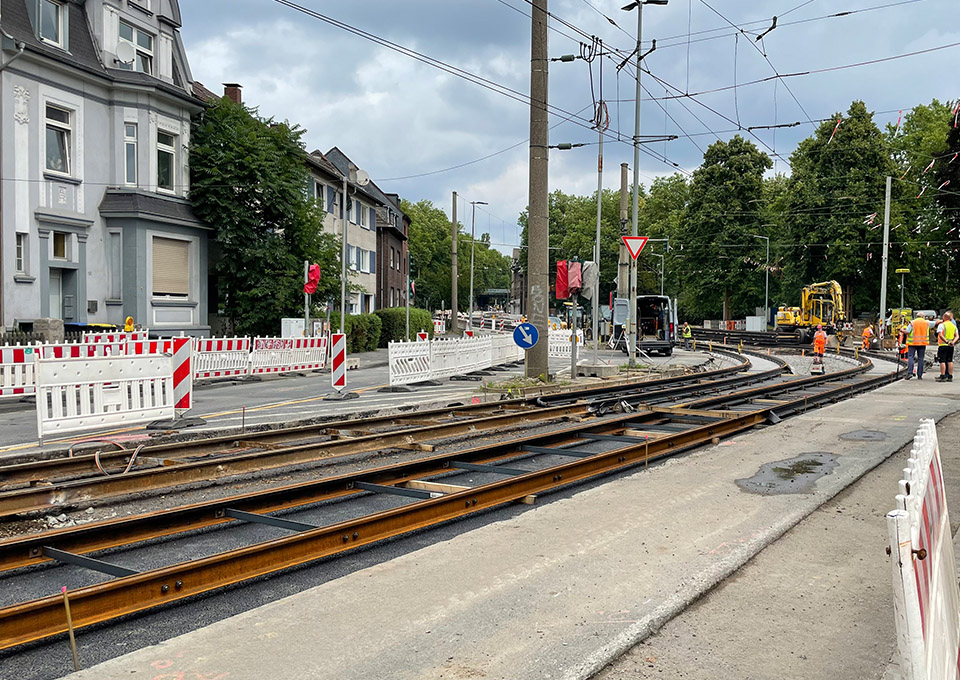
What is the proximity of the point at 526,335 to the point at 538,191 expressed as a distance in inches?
137

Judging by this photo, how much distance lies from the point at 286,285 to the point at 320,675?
25.5 m

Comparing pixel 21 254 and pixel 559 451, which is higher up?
pixel 21 254

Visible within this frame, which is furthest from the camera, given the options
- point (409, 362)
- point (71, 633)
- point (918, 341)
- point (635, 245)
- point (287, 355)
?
point (287, 355)

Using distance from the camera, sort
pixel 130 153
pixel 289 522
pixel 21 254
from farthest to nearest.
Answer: pixel 130 153 → pixel 21 254 → pixel 289 522

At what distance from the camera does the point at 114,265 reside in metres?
24.8

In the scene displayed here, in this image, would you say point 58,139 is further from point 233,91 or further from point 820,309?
point 820,309

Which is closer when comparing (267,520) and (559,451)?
(267,520)

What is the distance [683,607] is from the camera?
4.53m

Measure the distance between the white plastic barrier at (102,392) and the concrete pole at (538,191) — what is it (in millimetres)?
8875

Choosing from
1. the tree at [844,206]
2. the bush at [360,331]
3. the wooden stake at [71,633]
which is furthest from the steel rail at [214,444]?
the tree at [844,206]

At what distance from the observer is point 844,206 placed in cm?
5506

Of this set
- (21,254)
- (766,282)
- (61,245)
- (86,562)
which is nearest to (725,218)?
(766,282)

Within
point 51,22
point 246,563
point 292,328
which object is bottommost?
point 246,563

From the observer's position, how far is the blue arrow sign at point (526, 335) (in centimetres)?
1794
